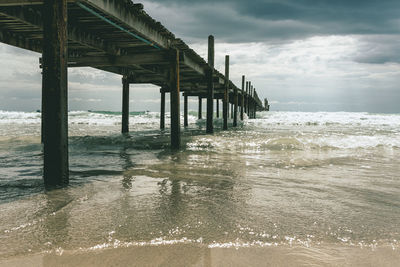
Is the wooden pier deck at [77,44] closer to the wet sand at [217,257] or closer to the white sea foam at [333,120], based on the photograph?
the wet sand at [217,257]

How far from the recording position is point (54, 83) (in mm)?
3727

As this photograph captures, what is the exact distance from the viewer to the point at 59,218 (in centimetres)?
269

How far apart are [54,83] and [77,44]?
548cm

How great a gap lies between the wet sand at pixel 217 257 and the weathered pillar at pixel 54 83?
211cm

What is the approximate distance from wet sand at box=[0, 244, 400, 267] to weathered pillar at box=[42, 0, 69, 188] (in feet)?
6.92

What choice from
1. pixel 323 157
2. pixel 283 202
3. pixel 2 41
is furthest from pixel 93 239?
pixel 2 41

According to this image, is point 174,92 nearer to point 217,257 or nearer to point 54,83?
point 54,83

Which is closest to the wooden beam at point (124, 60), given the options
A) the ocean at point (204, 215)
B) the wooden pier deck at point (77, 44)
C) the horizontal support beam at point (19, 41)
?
the wooden pier deck at point (77, 44)

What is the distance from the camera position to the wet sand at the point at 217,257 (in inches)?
75.0

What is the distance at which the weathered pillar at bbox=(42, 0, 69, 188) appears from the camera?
147 inches

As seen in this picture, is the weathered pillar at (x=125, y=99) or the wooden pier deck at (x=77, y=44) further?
the weathered pillar at (x=125, y=99)

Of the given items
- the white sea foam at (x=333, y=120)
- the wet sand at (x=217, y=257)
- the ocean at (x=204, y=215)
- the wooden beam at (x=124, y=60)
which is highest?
the wooden beam at (x=124, y=60)

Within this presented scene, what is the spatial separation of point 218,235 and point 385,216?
68.3 inches

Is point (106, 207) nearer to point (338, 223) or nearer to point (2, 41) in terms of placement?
point (338, 223)
